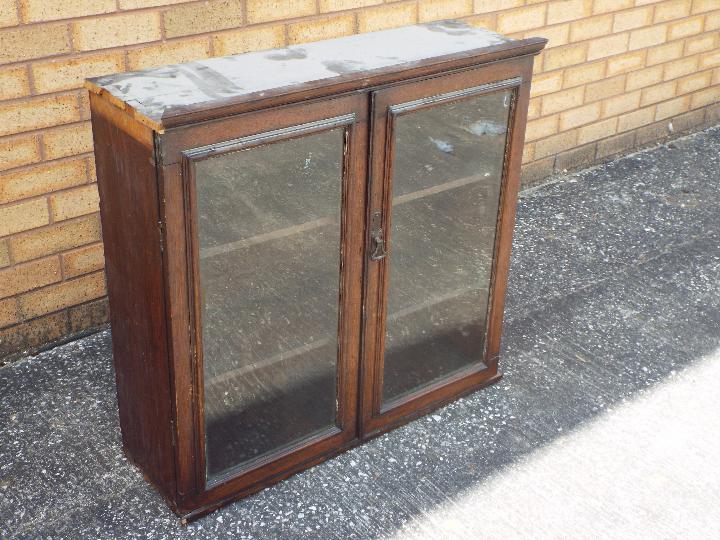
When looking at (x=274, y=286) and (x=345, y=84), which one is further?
(x=274, y=286)

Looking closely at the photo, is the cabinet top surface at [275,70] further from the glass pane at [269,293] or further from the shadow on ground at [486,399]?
the shadow on ground at [486,399]

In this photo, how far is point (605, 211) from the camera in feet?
16.1

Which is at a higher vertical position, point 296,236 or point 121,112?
point 121,112

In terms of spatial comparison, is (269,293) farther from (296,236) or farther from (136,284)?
(136,284)

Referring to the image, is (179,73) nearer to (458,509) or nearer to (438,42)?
(438,42)

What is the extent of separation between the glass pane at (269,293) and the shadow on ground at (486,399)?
24 centimetres

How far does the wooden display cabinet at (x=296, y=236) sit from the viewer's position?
2512 mm

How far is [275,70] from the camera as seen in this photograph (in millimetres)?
2715

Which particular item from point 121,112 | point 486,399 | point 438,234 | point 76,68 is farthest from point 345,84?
point 486,399

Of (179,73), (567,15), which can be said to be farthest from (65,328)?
(567,15)

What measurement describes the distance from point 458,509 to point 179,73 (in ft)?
5.15

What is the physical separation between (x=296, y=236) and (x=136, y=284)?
18.7 inches

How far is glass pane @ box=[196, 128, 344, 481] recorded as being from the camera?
2.58m

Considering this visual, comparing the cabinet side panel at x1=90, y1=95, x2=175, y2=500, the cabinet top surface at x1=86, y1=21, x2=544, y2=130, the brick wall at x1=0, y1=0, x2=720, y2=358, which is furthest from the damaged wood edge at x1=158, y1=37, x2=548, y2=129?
the brick wall at x1=0, y1=0, x2=720, y2=358
